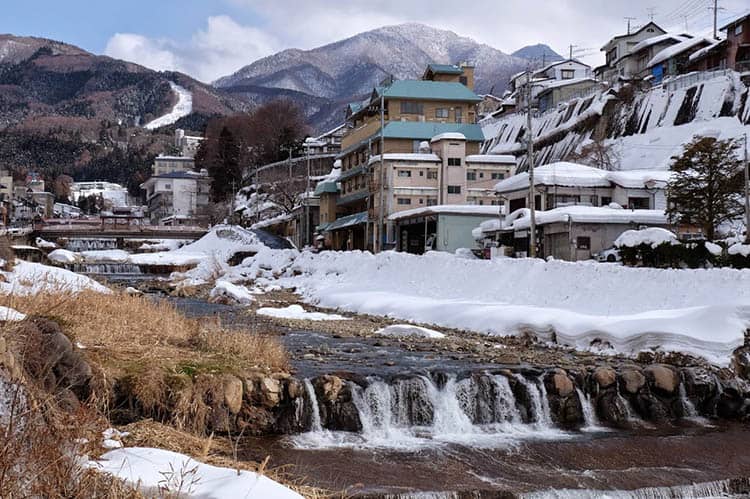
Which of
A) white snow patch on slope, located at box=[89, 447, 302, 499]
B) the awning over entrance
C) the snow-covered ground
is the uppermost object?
the awning over entrance

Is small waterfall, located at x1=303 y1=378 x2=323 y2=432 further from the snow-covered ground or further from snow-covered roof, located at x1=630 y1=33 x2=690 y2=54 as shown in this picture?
snow-covered roof, located at x1=630 y1=33 x2=690 y2=54

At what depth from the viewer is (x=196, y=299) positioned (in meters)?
33.3

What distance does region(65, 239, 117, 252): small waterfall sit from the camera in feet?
251

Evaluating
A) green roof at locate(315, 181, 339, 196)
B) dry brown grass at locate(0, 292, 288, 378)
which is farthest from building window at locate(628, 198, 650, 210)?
green roof at locate(315, 181, 339, 196)

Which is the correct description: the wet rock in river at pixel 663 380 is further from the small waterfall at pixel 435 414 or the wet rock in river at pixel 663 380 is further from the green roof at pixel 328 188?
the green roof at pixel 328 188

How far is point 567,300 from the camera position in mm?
21281

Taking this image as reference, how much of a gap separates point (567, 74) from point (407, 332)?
76.1 m

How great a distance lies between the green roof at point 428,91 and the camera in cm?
5491

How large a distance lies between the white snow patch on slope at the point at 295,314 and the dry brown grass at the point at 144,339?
8764mm

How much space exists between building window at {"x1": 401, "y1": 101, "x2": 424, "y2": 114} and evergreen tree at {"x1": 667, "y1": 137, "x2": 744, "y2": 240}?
89.3ft

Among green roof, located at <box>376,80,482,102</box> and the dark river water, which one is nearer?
the dark river water

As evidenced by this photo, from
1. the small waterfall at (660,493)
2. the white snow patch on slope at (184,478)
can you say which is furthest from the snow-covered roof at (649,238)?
the white snow patch on slope at (184,478)

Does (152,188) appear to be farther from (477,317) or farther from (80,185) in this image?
(477,317)

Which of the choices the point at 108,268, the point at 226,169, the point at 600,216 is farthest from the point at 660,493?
the point at 226,169
